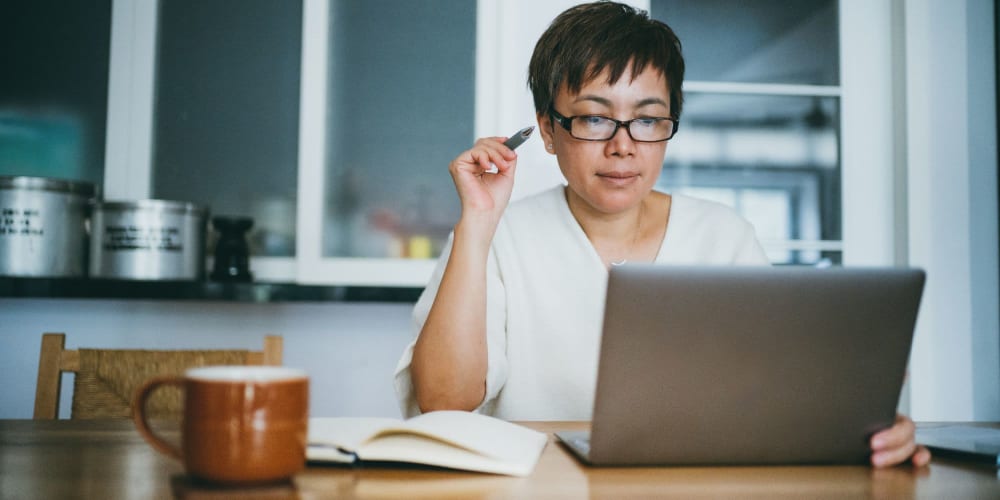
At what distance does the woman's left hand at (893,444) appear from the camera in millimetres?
722

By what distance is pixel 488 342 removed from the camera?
4.23 ft

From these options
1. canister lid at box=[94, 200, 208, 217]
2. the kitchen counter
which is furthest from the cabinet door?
canister lid at box=[94, 200, 208, 217]

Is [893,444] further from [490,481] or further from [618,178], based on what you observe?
[618,178]

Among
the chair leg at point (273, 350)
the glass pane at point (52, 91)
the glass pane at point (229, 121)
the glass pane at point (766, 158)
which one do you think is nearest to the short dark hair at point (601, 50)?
the chair leg at point (273, 350)

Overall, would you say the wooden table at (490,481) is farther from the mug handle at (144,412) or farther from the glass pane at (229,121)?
the glass pane at (229,121)

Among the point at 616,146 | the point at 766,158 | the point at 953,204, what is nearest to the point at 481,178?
the point at 616,146

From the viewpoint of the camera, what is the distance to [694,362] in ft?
2.16

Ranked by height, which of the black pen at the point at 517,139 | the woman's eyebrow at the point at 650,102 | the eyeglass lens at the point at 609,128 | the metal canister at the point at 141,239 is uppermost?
the woman's eyebrow at the point at 650,102

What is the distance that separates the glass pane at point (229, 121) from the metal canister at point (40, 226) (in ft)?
1.02

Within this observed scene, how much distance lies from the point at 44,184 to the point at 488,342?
134 centimetres

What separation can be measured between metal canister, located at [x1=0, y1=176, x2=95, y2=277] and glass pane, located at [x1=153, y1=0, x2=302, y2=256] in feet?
1.02

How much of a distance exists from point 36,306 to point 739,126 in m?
2.15

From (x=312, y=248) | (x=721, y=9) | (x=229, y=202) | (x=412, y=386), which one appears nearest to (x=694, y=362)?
(x=412, y=386)

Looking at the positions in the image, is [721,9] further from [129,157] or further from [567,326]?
[129,157]
